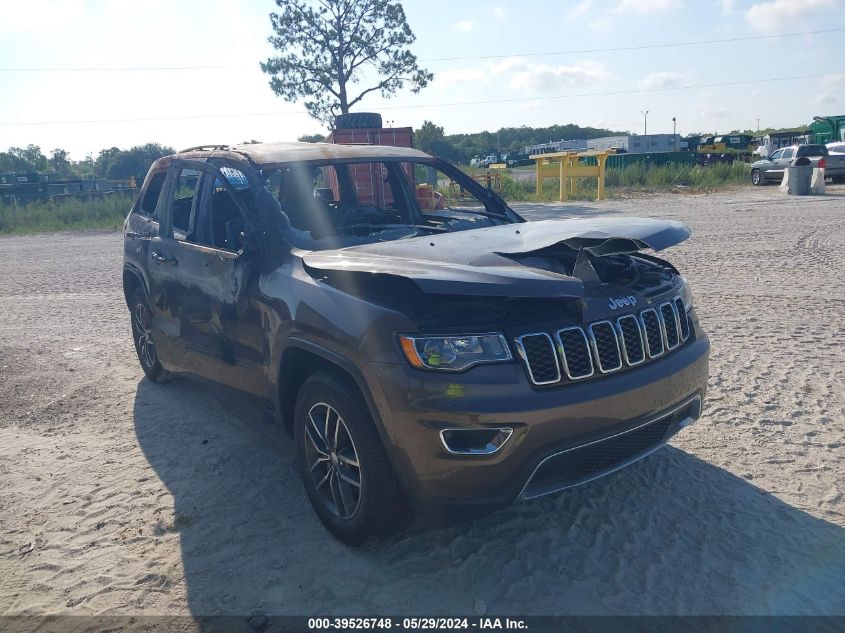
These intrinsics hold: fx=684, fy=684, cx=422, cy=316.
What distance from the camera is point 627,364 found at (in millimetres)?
2947

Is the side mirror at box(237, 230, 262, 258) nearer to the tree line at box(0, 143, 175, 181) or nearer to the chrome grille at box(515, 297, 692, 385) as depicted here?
the chrome grille at box(515, 297, 692, 385)

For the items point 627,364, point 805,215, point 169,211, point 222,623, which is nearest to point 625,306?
point 627,364

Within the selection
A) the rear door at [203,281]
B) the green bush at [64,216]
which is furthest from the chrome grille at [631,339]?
the green bush at [64,216]

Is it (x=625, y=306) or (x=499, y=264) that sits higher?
(x=499, y=264)

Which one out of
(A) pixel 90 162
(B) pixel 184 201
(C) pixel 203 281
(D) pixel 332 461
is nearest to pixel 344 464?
(D) pixel 332 461

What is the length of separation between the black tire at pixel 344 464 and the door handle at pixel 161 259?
1.77 meters

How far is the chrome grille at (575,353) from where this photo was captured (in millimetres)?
2764

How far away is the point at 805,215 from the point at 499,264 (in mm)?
14400

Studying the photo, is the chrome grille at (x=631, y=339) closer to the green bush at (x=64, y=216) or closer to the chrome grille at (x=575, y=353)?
the chrome grille at (x=575, y=353)

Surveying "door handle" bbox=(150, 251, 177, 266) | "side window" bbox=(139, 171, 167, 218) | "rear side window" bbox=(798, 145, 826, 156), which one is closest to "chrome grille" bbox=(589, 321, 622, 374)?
"door handle" bbox=(150, 251, 177, 266)

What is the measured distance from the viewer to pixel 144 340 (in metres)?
5.61

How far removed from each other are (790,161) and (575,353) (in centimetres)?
2503

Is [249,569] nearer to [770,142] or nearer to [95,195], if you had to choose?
[95,195]

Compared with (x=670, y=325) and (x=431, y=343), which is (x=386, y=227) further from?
(x=670, y=325)
